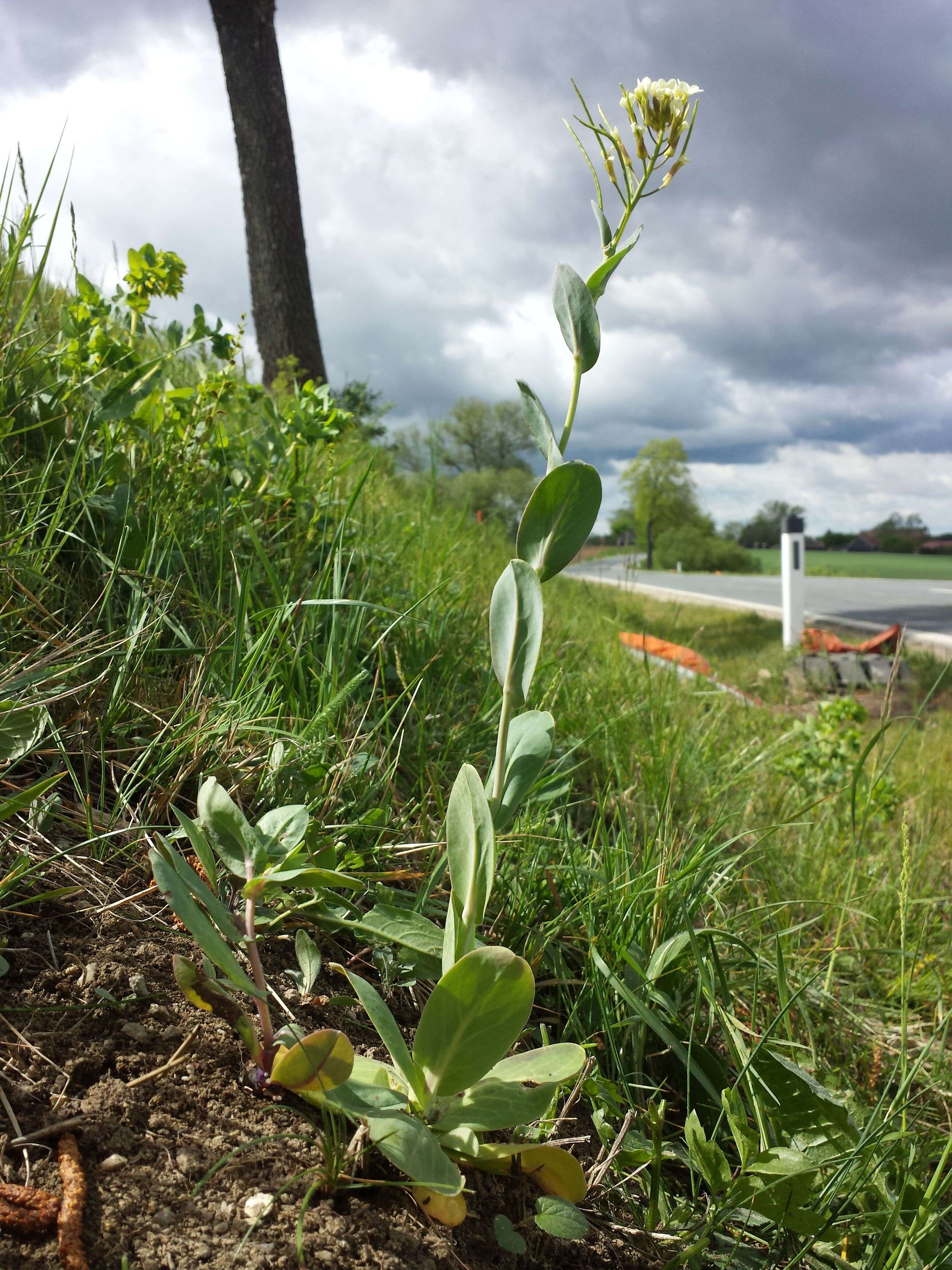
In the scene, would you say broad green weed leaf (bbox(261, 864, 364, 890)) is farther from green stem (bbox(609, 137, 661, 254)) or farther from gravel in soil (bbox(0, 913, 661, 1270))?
green stem (bbox(609, 137, 661, 254))

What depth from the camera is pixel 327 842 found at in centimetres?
114

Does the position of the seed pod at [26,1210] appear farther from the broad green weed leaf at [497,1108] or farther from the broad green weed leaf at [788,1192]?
the broad green weed leaf at [788,1192]

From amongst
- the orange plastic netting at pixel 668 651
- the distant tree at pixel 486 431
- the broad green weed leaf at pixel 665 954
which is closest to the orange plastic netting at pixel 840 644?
the orange plastic netting at pixel 668 651

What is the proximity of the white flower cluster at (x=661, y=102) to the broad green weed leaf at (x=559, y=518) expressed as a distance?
0.44 m

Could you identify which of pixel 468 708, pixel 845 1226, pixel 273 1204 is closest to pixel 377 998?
pixel 273 1204

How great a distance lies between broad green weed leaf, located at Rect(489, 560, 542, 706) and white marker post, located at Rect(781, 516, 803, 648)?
8268 mm

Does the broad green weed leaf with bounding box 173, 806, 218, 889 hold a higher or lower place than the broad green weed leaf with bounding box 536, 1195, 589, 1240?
higher

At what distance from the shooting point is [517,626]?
93 cm

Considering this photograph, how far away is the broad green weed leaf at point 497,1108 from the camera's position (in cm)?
80

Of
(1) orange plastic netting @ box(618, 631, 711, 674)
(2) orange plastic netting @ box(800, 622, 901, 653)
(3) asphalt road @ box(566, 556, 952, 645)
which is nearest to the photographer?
(1) orange plastic netting @ box(618, 631, 711, 674)

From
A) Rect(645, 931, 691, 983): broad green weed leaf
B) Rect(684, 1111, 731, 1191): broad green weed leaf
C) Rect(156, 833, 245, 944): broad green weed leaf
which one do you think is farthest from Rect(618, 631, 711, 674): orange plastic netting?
Rect(156, 833, 245, 944): broad green weed leaf

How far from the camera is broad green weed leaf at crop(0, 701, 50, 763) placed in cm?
108

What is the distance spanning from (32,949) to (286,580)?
1114 millimetres

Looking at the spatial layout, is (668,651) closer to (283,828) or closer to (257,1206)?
(283,828)
